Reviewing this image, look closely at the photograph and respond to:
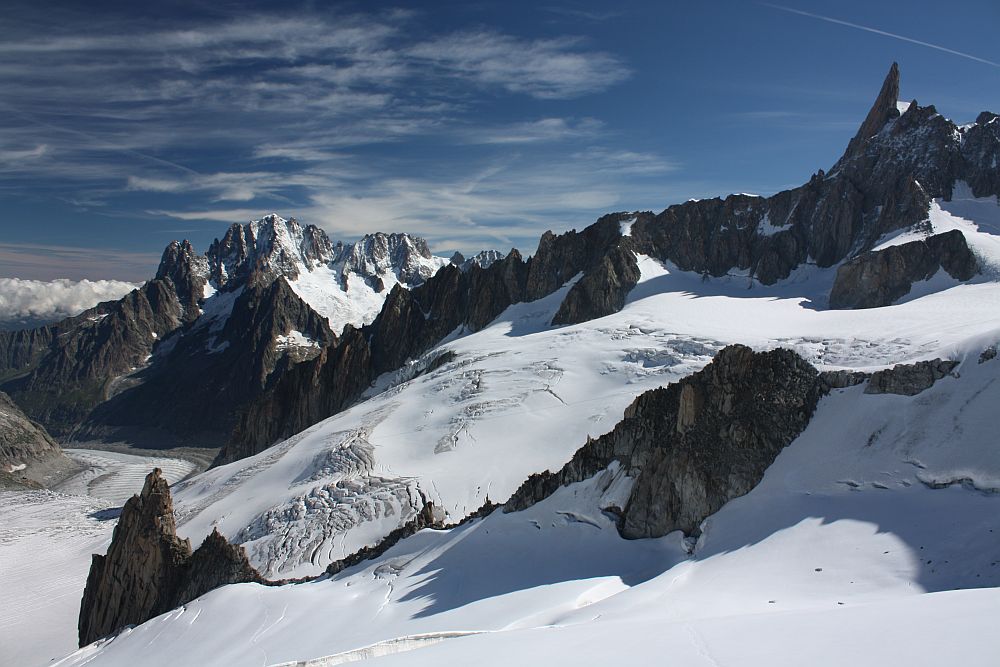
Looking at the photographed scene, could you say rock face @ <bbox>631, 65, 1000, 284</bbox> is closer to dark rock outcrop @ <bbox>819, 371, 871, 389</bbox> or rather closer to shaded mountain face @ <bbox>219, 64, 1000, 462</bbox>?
shaded mountain face @ <bbox>219, 64, 1000, 462</bbox>

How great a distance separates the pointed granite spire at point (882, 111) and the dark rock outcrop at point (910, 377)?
90.6 metres

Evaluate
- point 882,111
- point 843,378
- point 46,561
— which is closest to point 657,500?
point 843,378

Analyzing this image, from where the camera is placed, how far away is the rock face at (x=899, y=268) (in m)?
65.5

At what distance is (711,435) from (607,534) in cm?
544

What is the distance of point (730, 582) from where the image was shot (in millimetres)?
15227

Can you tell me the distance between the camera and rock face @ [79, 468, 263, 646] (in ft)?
104

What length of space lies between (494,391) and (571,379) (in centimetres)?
710

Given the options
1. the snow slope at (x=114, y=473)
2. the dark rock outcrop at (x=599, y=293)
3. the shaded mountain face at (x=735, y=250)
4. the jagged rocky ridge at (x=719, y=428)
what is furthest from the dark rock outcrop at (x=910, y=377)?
the snow slope at (x=114, y=473)

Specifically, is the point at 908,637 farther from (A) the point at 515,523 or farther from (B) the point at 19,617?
(B) the point at 19,617

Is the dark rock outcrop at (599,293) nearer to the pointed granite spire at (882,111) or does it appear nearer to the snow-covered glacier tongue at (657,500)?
the snow-covered glacier tongue at (657,500)

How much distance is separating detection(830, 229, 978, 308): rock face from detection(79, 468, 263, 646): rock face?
70152mm

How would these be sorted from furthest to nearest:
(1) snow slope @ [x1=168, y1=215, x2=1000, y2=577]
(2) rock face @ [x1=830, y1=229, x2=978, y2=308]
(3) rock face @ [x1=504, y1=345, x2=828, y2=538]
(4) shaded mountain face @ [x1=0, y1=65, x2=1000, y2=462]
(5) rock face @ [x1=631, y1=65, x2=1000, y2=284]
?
(5) rock face @ [x1=631, y1=65, x2=1000, y2=284], (4) shaded mountain face @ [x1=0, y1=65, x2=1000, y2=462], (2) rock face @ [x1=830, y1=229, x2=978, y2=308], (1) snow slope @ [x1=168, y1=215, x2=1000, y2=577], (3) rock face @ [x1=504, y1=345, x2=828, y2=538]

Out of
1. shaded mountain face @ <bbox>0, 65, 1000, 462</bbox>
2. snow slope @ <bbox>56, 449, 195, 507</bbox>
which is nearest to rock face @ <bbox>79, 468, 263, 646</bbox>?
shaded mountain face @ <bbox>0, 65, 1000, 462</bbox>

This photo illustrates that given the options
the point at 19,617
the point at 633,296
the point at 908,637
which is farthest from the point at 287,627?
the point at 633,296
